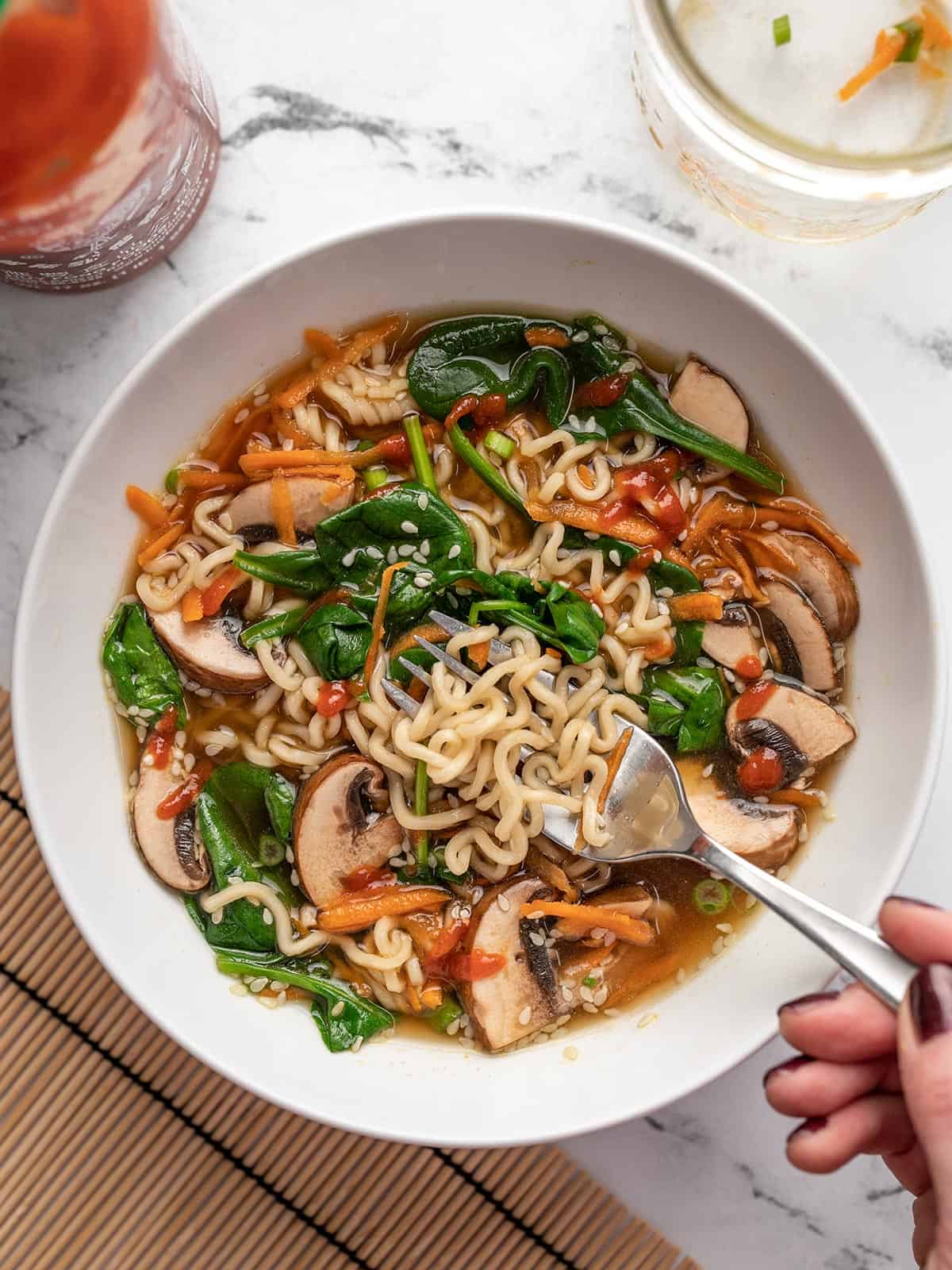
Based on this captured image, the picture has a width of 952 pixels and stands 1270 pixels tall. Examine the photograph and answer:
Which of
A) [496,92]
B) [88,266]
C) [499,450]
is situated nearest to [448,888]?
[499,450]

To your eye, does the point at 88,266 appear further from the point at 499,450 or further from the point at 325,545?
the point at 499,450

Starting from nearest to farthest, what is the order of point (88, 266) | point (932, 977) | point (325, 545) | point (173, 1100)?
point (932, 977) < point (88, 266) < point (325, 545) < point (173, 1100)

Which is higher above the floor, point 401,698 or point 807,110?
point 807,110

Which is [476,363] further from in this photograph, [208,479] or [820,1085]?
[820,1085]

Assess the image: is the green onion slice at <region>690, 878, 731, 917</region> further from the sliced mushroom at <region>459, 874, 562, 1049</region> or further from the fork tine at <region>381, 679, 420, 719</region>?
the fork tine at <region>381, 679, 420, 719</region>

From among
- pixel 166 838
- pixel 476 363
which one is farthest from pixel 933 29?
pixel 166 838

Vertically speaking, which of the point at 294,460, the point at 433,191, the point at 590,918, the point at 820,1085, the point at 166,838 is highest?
the point at 433,191
